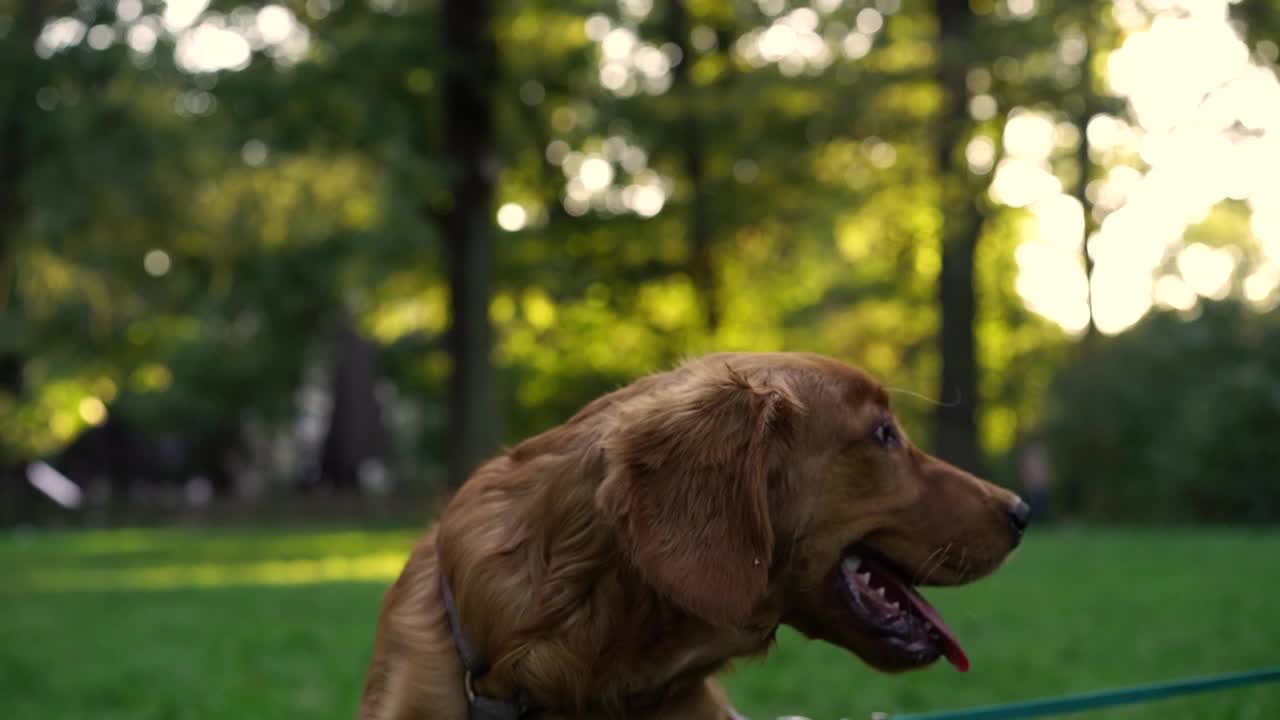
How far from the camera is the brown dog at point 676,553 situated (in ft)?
11.2

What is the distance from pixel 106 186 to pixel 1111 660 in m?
13.0

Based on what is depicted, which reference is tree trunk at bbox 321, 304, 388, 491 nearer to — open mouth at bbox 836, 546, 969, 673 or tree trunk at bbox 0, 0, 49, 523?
tree trunk at bbox 0, 0, 49, 523

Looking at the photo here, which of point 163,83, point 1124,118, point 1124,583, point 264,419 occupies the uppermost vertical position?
point 163,83

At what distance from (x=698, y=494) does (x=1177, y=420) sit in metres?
25.8

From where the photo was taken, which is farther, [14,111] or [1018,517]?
[14,111]

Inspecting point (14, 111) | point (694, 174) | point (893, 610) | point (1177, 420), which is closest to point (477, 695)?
point (893, 610)

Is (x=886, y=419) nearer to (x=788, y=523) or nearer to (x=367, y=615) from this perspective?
(x=788, y=523)

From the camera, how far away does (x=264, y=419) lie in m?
46.2

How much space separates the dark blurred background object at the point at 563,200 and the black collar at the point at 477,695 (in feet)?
50.5

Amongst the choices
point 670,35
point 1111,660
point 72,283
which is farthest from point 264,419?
point 1111,660

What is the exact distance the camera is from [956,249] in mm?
24547

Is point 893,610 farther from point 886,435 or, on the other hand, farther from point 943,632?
point 886,435

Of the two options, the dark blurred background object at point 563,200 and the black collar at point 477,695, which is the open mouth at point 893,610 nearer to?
the black collar at point 477,695

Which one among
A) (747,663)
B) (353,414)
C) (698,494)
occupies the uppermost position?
(698,494)
